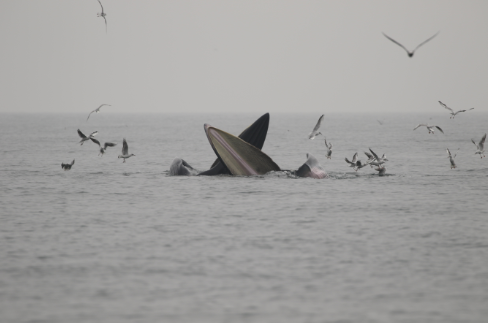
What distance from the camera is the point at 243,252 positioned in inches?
607

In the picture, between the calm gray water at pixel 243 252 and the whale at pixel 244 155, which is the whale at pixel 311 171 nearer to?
the whale at pixel 244 155

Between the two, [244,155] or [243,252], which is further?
[244,155]

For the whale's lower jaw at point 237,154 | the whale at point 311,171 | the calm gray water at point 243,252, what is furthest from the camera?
the whale at point 311,171

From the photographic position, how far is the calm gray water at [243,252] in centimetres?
1131

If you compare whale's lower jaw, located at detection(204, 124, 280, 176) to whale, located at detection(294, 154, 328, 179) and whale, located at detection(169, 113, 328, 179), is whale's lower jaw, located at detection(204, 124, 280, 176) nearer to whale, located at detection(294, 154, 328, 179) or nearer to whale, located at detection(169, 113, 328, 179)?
whale, located at detection(169, 113, 328, 179)

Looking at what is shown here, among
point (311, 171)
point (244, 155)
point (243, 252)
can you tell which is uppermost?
point (244, 155)

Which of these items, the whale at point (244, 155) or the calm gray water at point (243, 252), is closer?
the calm gray water at point (243, 252)

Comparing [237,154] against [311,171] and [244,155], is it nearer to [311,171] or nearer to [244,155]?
[244,155]

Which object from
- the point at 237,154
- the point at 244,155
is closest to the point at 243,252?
the point at 237,154

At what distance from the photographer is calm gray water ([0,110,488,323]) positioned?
37.1 ft

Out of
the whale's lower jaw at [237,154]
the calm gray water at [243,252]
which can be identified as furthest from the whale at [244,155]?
the calm gray water at [243,252]

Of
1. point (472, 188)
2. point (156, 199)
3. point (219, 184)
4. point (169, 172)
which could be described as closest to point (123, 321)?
point (156, 199)

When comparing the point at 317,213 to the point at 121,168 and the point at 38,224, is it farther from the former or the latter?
the point at 121,168

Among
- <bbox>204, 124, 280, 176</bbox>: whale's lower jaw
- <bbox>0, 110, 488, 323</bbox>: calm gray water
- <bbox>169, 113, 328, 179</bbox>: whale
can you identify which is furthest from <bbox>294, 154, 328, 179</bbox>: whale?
<bbox>0, 110, 488, 323</bbox>: calm gray water
